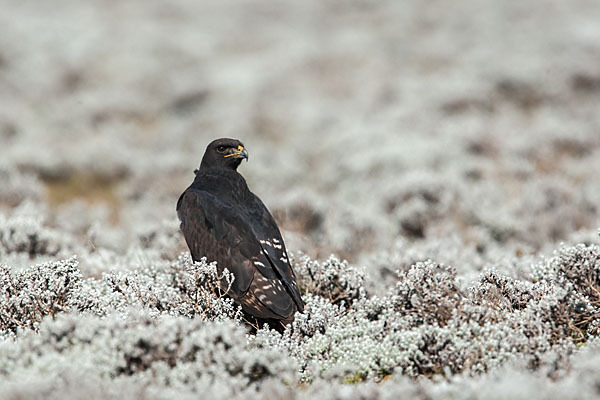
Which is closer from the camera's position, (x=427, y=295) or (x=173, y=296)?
(x=427, y=295)

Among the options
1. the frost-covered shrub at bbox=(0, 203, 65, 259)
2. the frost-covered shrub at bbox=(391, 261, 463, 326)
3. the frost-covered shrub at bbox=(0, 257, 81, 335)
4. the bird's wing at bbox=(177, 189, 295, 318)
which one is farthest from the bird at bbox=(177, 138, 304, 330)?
the frost-covered shrub at bbox=(0, 203, 65, 259)

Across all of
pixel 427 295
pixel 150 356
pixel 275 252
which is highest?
pixel 275 252

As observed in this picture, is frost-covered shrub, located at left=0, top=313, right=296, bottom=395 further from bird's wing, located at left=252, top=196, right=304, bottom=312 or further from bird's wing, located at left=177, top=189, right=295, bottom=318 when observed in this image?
bird's wing, located at left=252, top=196, right=304, bottom=312

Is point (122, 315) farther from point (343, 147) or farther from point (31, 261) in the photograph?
point (343, 147)

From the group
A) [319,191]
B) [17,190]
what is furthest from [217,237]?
[319,191]

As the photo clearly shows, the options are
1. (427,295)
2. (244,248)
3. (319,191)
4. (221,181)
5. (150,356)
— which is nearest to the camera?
(150,356)

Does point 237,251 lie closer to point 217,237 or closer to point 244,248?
point 244,248

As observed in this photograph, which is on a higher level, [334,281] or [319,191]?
[319,191]

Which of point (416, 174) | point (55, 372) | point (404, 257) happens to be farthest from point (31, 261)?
point (416, 174)

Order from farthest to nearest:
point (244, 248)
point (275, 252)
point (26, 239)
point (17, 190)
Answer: point (17, 190) < point (26, 239) < point (275, 252) < point (244, 248)
